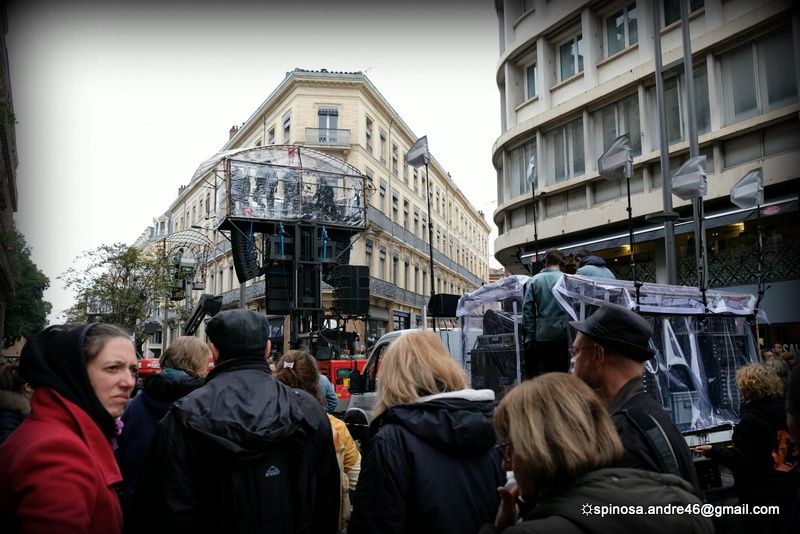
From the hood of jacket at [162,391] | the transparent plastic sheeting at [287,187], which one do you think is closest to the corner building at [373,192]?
the transparent plastic sheeting at [287,187]

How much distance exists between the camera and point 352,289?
14273 mm

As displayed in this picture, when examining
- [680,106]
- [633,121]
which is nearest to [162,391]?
[680,106]

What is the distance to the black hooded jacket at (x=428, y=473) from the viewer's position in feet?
7.25

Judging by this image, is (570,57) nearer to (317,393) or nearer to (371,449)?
(317,393)

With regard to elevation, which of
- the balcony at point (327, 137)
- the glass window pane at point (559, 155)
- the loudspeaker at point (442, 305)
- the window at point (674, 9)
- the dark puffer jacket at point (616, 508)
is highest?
the balcony at point (327, 137)

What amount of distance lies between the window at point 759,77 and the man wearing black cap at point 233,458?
538 inches

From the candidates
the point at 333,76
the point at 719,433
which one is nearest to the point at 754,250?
the point at 719,433

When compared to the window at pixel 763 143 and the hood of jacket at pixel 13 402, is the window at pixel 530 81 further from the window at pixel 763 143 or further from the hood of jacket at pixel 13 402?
the hood of jacket at pixel 13 402

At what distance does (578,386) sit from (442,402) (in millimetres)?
802

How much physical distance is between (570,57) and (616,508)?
58.2 feet

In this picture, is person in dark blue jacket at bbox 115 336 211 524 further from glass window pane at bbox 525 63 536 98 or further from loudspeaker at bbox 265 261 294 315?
glass window pane at bbox 525 63 536 98

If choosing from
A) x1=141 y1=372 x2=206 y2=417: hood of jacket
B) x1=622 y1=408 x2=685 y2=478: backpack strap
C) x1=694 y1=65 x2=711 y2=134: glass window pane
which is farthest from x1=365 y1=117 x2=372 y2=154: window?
x1=622 y1=408 x2=685 y2=478: backpack strap

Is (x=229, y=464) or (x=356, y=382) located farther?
(x=356, y=382)

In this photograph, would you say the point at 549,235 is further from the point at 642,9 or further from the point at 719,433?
the point at 719,433
